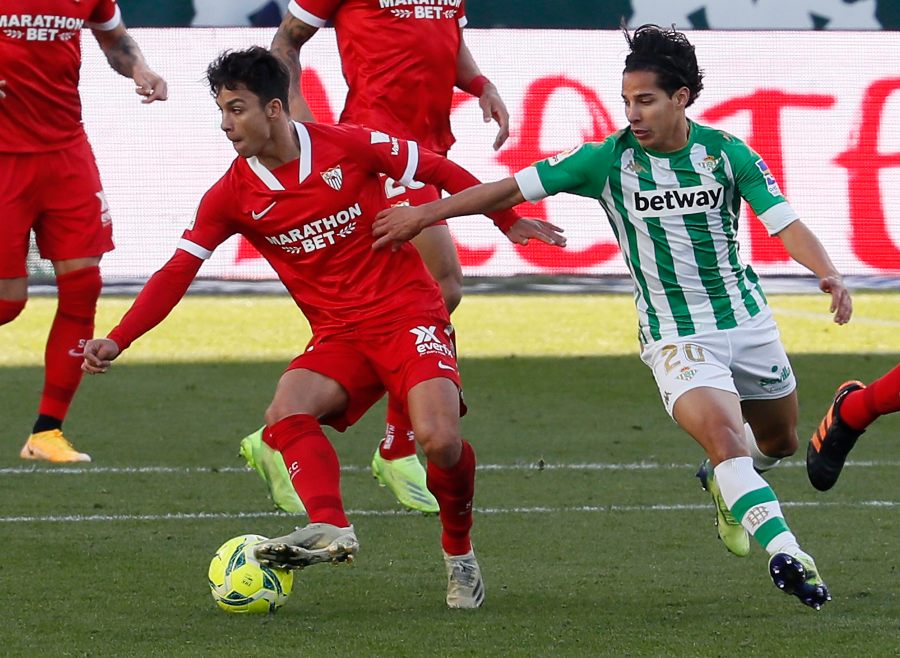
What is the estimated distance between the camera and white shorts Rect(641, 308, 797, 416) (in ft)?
17.2

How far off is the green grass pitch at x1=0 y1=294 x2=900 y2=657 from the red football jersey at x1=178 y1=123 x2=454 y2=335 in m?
0.88

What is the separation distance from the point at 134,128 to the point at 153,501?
836 cm

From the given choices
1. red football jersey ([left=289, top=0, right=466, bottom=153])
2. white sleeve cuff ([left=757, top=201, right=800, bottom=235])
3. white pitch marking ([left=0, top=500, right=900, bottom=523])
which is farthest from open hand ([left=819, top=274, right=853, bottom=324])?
red football jersey ([left=289, top=0, right=466, bottom=153])

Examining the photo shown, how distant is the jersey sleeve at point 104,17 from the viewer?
797 cm

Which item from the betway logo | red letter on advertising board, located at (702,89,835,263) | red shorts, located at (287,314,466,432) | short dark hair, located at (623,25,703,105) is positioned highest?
short dark hair, located at (623,25,703,105)

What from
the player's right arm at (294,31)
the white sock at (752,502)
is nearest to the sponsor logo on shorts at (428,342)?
the white sock at (752,502)

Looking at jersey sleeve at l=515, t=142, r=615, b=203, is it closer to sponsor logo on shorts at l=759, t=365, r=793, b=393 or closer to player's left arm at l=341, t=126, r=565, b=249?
player's left arm at l=341, t=126, r=565, b=249

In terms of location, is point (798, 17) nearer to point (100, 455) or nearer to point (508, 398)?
point (508, 398)

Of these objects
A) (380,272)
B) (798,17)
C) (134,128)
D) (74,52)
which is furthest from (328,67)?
(380,272)

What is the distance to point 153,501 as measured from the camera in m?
6.97

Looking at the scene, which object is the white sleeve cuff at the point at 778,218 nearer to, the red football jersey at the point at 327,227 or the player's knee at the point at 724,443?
the player's knee at the point at 724,443

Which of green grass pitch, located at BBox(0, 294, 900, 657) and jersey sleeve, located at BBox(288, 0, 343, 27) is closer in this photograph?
green grass pitch, located at BBox(0, 294, 900, 657)

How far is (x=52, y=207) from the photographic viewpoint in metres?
7.79

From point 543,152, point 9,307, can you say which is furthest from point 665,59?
point 543,152
